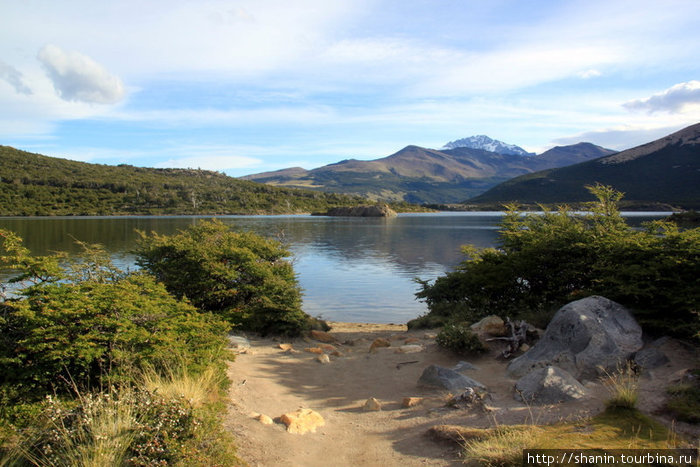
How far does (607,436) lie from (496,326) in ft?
19.7

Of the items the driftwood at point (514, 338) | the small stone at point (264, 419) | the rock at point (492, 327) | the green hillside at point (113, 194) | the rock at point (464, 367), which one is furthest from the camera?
the green hillside at point (113, 194)

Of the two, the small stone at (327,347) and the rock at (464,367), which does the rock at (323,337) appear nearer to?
the small stone at (327,347)

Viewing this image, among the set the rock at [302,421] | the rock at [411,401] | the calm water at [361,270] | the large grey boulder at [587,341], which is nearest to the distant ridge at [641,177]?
the calm water at [361,270]

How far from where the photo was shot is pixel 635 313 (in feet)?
28.3

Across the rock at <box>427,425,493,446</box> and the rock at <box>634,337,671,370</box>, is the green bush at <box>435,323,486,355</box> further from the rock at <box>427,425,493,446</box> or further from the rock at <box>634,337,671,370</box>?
the rock at <box>427,425,493,446</box>

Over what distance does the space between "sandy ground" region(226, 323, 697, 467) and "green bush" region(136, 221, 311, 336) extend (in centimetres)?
184

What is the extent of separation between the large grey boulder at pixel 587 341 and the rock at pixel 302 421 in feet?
13.6

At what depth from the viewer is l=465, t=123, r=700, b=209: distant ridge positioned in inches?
5237

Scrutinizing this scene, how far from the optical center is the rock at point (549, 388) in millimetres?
6398

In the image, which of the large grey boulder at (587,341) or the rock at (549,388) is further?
the large grey boulder at (587,341)

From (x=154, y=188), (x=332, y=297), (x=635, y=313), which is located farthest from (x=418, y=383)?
(x=154, y=188)

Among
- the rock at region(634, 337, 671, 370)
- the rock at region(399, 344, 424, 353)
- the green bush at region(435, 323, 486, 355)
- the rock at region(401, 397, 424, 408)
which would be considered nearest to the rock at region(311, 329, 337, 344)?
the rock at region(399, 344, 424, 353)

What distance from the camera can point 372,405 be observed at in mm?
7070

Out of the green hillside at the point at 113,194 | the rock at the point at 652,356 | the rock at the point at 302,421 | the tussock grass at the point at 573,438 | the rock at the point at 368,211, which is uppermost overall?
the green hillside at the point at 113,194
